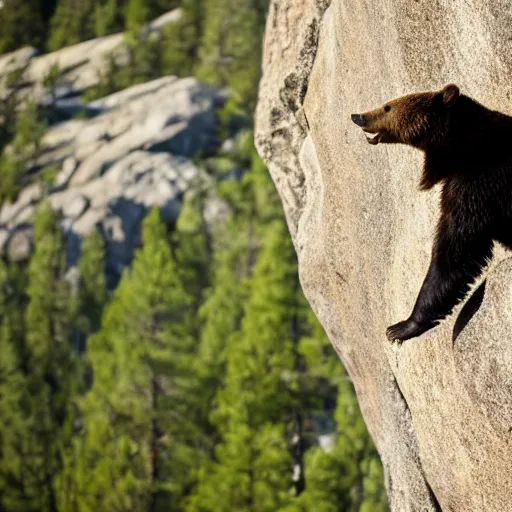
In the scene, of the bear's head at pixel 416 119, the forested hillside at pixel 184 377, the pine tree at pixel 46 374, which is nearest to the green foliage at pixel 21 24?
the forested hillside at pixel 184 377

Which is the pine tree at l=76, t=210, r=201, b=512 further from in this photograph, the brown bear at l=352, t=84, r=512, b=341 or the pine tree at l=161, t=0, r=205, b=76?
the pine tree at l=161, t=0, r=205, b=76

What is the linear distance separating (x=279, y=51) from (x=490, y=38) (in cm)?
330

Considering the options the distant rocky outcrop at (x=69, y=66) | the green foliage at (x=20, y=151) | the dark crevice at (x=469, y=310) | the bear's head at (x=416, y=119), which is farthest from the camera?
the distant rocky outcrop at (x=69, y=66)

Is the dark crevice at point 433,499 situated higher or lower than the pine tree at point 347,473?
higher

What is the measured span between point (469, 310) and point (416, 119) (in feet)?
3.36

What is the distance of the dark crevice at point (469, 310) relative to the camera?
183 inches

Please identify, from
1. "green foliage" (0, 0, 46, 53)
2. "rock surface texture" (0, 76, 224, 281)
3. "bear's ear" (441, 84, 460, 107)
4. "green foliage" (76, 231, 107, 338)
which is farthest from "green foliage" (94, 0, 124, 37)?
"bear's ear" (441, 84, 460, 107)

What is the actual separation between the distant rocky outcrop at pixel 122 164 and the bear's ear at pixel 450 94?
1309 inches

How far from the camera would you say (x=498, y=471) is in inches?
188

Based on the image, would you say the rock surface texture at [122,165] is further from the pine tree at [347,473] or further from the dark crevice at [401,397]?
the dark crevice at [401,397]

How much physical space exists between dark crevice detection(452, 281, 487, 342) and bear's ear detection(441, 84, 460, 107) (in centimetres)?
92

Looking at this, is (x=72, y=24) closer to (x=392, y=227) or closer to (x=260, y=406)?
(x=260, y=406)

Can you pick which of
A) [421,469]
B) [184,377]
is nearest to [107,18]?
[184,377]

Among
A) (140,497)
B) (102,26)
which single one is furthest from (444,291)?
(102,26)
